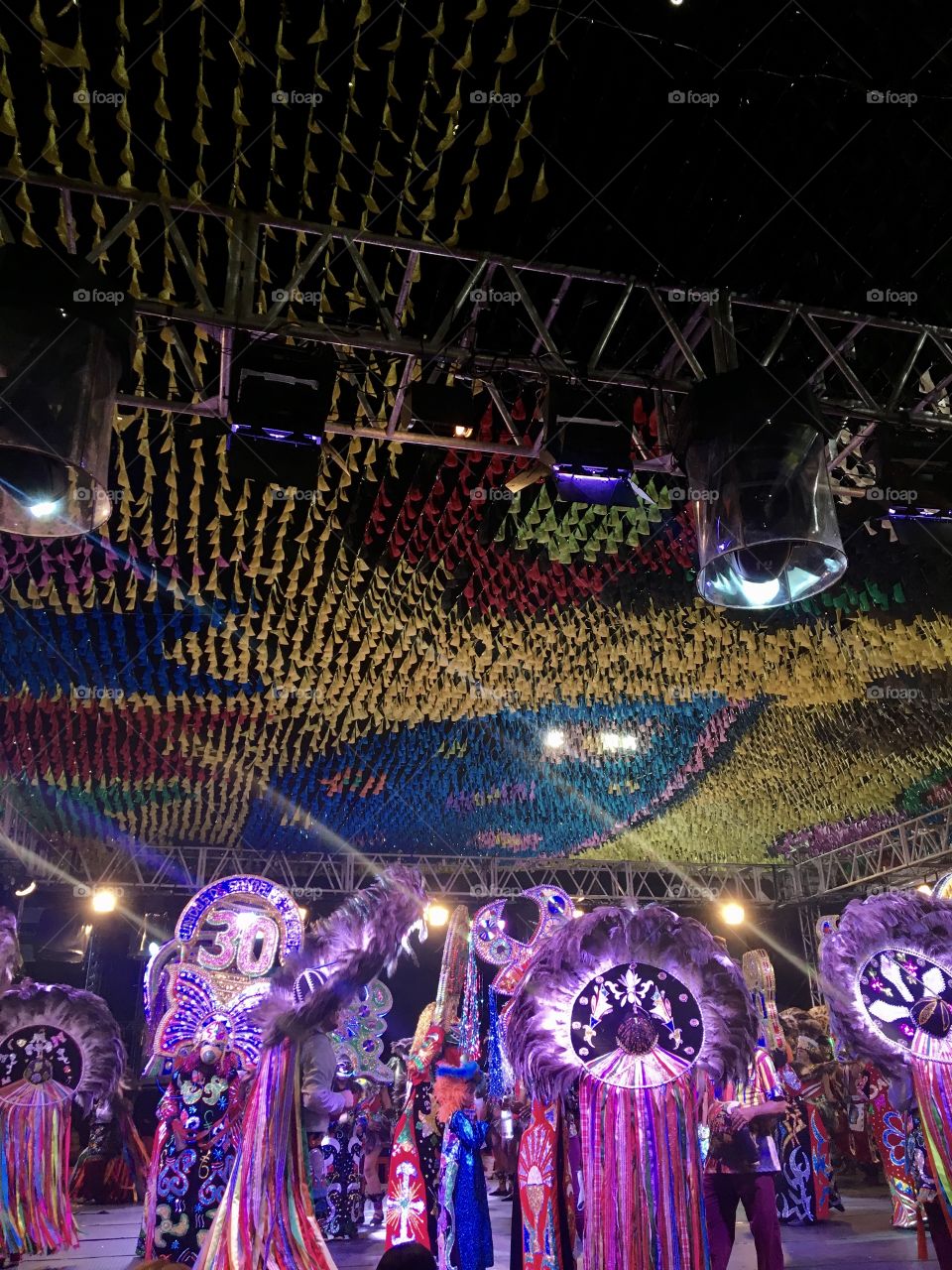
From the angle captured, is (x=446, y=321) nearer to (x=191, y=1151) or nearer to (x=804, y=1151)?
(x=191, y=1151)

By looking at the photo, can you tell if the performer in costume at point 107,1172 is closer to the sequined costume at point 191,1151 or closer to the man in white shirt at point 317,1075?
the sequined costume at point 191,1151

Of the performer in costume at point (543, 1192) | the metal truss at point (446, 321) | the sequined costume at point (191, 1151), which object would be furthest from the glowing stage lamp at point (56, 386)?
the sequined costume at point (191, 1151)

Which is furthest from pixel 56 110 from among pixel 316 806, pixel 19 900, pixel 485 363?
pixel 19 900

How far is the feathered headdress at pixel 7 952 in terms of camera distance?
6.45m

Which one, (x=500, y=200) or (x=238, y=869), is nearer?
(x=500, y=200)

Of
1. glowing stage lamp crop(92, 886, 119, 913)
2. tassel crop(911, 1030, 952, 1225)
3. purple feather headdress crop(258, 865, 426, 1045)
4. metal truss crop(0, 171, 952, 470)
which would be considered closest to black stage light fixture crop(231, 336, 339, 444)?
metal truss crop(0, 171, 952, 470)

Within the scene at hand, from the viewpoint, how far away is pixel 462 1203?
17.9 ft

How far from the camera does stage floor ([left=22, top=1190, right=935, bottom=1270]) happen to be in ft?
20.5

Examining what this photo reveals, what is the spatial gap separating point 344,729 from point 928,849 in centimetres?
827

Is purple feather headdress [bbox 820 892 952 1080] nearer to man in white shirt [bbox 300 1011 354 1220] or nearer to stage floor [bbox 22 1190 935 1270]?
stage floor [bbox 22 1190 935 1270]

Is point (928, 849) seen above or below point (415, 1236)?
above

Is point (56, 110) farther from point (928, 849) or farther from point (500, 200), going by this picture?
point (928, 849)

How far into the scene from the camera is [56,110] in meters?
3.46

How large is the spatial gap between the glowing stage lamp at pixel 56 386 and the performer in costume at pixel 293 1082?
234 centimetres
